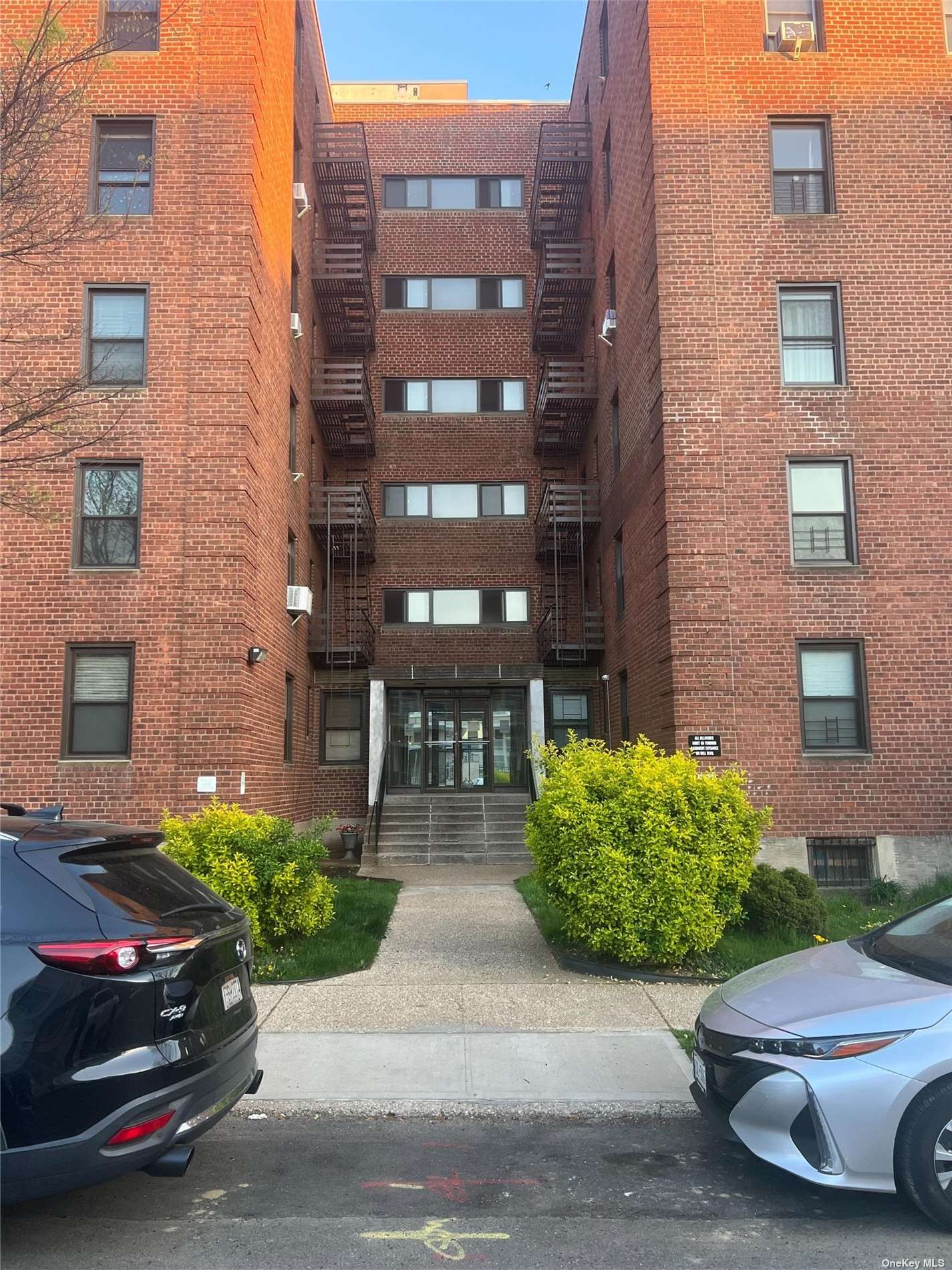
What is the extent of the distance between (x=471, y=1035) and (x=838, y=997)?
319 centimetres

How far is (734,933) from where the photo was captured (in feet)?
31.6

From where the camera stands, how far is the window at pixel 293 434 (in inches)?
685

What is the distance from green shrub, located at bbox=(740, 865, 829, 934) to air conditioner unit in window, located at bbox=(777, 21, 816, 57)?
12207mm

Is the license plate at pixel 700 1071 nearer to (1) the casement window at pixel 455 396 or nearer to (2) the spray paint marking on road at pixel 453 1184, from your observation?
(2) the spray paint marking on road at pixel 453 1184

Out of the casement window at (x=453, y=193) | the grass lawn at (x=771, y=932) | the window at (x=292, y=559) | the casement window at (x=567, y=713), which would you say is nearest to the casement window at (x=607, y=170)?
the casement window at (x=453, y=193)

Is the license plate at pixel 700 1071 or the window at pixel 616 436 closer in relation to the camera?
the license plate at pixel 700 1071

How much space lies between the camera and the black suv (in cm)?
358

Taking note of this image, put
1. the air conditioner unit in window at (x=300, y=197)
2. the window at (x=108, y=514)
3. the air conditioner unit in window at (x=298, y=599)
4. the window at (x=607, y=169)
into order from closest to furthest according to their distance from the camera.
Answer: the window at (x=108, y=514) → the air conditioner unit in window at (x=298, y=599) → the air conditioner unit in window at (x=300, y=197) → the window at (x=607, y=169)

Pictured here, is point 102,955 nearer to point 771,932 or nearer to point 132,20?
point 771,932

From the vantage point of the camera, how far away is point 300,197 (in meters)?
18.0

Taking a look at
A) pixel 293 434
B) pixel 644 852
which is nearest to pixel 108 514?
pixel 293 434

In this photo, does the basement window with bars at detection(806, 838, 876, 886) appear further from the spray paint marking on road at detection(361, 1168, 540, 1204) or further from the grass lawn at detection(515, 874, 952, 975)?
the spray paint marking on road at detection(361, 1168, 540, 1204)

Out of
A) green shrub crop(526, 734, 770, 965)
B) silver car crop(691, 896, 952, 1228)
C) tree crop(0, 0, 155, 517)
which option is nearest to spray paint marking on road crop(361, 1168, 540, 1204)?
silver car crop(691, 896, 952, 1228)

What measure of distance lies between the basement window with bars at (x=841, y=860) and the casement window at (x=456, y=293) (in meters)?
15.5
